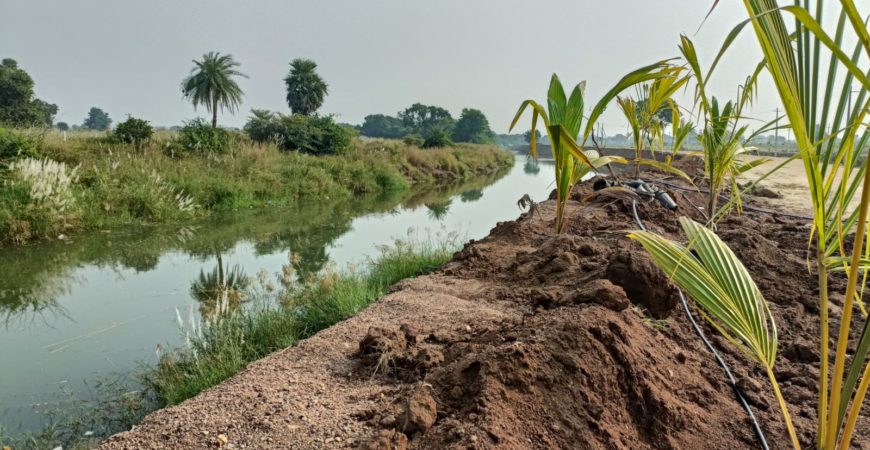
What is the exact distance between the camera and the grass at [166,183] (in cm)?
752

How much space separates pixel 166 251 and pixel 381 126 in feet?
270

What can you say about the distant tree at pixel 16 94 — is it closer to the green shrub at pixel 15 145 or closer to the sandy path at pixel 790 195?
the green shrub at pixel 15 145

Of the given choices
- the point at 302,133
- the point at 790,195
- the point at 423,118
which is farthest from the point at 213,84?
the point at 423,118

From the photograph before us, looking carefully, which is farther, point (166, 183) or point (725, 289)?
point (166, 183)

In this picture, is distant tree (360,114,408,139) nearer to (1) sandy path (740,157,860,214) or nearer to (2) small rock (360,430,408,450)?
(1) sandy path (740,157,860,214)

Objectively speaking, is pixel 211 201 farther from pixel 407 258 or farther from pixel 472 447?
pixel 472 447

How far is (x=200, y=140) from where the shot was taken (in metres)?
14.8

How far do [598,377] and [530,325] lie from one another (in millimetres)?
437

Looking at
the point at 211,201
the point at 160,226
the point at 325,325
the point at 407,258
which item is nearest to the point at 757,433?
the point at 325,325

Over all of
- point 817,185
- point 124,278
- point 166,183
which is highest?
point 817,185

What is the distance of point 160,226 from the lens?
29.6 feet

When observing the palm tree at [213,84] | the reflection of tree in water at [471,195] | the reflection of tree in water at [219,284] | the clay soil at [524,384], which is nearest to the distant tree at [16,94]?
the palm tree at [213,84]

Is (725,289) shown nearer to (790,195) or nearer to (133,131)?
(790,195)

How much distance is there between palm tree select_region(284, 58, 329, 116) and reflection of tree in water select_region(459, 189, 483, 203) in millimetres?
22364
